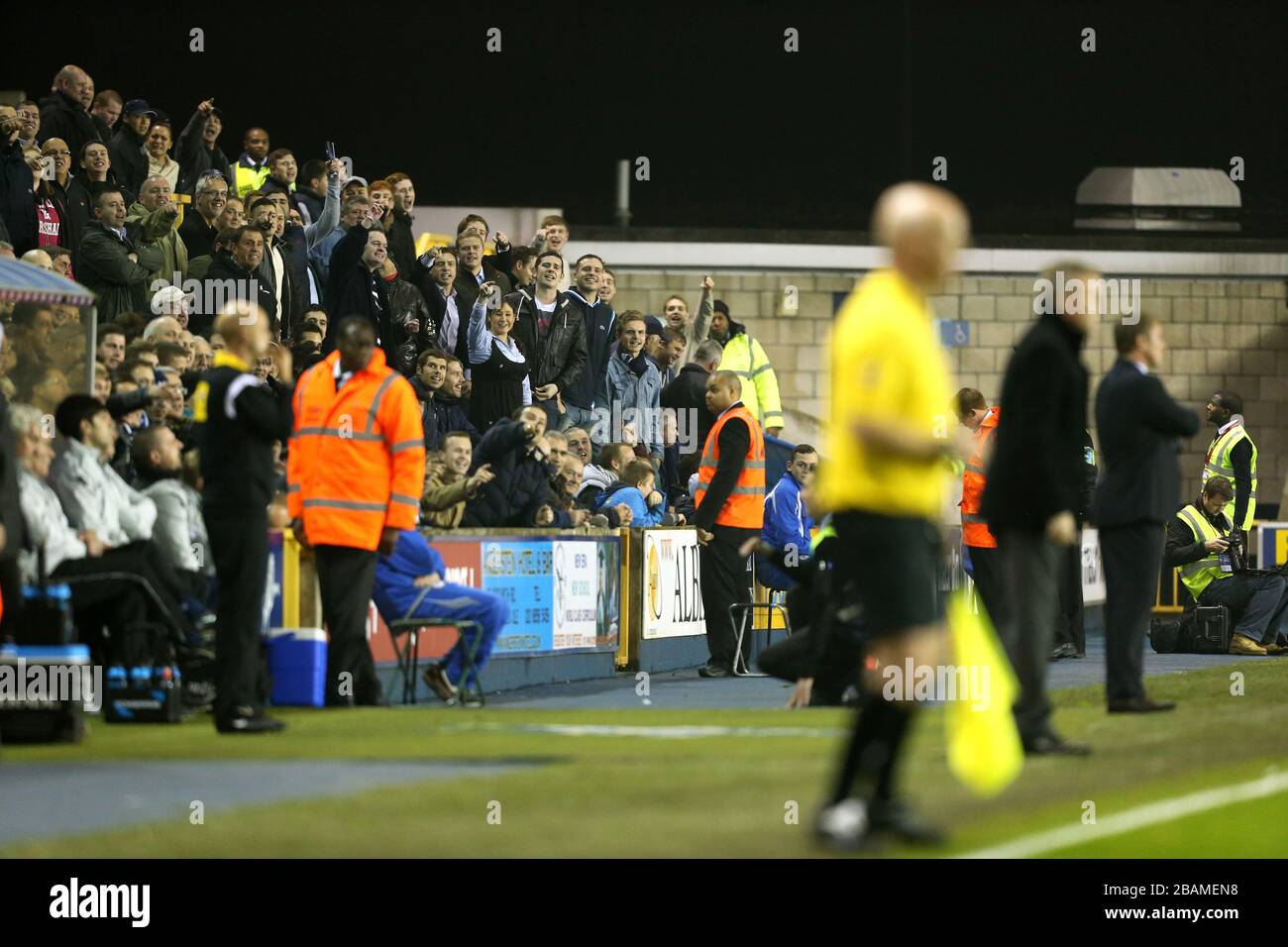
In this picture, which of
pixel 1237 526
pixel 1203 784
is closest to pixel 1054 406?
pixel 1203 784

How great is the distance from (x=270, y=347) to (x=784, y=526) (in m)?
6.14

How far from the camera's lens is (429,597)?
14.8m

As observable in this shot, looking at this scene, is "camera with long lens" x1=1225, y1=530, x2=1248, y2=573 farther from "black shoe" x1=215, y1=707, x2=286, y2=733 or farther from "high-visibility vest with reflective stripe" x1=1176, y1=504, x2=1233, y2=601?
"black shoe" x1=215, y1=707, x2=286, y2=733

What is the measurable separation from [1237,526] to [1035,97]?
600 inches

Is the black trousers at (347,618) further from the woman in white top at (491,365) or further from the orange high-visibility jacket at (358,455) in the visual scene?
the woman in white top at (491,365)

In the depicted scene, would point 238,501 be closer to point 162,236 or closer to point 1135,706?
point 1135,706

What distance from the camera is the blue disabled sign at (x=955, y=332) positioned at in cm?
3156

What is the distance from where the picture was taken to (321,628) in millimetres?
14484

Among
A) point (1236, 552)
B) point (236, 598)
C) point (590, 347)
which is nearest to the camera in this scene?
point (236, 598)

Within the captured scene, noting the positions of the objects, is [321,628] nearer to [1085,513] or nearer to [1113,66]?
[1085,513]

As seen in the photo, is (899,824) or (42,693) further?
(42,693)

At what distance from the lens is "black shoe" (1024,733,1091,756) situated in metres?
10.3

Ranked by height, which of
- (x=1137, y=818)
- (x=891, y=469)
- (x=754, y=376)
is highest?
(x=754, y=376)

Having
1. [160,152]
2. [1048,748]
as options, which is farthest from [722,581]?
[1048,748]
